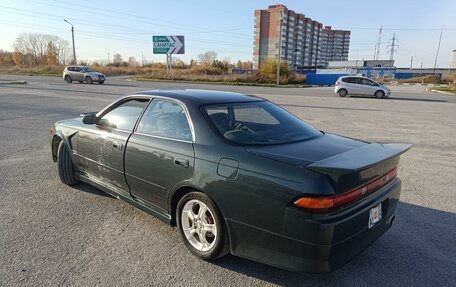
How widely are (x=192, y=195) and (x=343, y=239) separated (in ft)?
Answer: 4.23

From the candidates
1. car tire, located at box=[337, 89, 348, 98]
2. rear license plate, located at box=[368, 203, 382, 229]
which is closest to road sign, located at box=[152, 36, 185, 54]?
car tire, located at box=[337, 89, 348, 98]

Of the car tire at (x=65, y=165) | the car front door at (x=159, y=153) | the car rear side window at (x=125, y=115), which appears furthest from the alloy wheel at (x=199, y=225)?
the car tire at (x=65, y=165)

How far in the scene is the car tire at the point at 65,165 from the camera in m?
4.37

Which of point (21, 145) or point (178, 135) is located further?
point (21, 145)

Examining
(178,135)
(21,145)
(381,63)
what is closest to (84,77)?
(21,145)

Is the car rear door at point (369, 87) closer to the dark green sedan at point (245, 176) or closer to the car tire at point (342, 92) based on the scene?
the car tire at point (342, 92)

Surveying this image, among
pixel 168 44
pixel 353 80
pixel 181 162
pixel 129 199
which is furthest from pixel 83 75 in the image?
pixel 181 162

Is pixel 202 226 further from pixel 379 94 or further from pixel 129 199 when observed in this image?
pixel 379 94

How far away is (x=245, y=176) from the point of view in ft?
7.77

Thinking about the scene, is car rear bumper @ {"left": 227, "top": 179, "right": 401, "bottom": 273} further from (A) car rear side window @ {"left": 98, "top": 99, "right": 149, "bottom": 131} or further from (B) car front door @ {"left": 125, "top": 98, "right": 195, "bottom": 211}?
(A) car rear side window @ {"left": 98, "top": 99, "right": 149, "bottom": 131}

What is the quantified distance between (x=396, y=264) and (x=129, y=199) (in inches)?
108

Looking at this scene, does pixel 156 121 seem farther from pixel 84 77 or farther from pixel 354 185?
pixel 84 77

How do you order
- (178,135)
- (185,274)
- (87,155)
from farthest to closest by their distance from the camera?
(87,155) < (178,135) < (185,274)

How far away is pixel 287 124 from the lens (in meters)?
3.42
